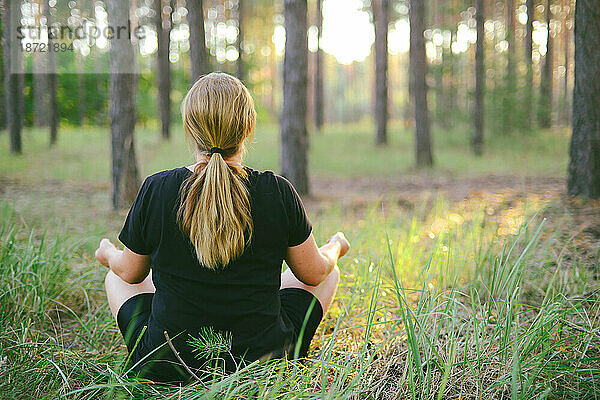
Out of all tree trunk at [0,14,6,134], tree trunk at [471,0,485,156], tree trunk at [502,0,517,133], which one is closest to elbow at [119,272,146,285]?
tree trunk at [0,14,6,134]

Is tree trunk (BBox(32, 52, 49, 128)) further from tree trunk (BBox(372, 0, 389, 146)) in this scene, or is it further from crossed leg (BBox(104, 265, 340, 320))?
crossed leg (BBox(104, 265, 340, 320))

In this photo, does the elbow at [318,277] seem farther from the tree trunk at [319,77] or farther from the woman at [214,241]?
the tree trunk at [319,77]

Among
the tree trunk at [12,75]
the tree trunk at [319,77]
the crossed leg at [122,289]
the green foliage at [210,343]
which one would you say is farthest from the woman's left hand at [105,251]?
the tree trunk at [319,77]

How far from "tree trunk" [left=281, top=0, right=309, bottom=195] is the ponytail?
6171 millimetres

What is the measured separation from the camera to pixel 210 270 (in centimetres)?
213

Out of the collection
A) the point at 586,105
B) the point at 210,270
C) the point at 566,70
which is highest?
the point at 566,70

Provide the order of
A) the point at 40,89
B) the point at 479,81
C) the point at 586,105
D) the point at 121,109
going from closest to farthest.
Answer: the point at 586,105, the point at 121,109, the point at 479,81, the point at 40,89

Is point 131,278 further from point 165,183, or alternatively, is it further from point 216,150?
point 216,150

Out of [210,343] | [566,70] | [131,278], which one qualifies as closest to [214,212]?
[210,343]

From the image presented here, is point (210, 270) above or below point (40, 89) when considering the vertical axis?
below

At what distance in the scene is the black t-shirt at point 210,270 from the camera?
2129mm

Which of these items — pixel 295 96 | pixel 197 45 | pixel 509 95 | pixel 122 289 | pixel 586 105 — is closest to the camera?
pixel 122 289

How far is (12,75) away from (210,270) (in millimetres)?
11036

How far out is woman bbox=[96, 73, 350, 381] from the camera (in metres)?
2.05
